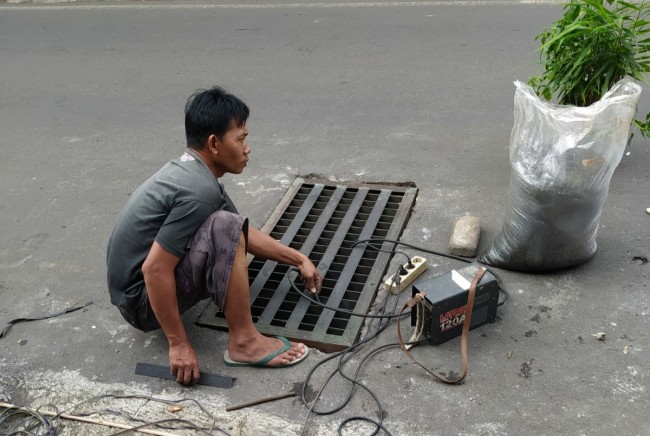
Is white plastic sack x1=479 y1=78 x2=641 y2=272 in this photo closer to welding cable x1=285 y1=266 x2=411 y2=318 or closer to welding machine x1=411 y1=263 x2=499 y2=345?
welding machine x1=411 y1=263 x2=499 y2=345

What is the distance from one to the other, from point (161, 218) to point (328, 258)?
40.6 inches

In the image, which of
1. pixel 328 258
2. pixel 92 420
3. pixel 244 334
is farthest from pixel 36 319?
pixel 328 258

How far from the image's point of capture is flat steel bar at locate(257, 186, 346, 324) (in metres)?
3.09

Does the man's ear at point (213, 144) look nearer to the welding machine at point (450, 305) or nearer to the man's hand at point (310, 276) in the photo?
the man's hand at point (310, 276)

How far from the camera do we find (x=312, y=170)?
434 cm

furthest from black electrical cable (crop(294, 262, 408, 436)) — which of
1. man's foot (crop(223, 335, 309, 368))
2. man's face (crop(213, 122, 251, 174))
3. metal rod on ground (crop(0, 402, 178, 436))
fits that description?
man's face (crop(213, 122, 251, 174))

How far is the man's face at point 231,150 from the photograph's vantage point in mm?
2715

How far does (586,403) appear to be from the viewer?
2.48m

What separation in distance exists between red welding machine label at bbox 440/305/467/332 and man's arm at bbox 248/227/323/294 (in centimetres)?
66

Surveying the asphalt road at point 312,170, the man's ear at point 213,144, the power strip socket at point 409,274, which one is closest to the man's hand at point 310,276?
the power strip socket at point 409,274

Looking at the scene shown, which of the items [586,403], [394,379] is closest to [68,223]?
[394,379]

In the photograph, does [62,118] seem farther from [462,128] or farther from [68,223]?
[462,128]

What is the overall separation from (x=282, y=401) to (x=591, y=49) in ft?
7.40

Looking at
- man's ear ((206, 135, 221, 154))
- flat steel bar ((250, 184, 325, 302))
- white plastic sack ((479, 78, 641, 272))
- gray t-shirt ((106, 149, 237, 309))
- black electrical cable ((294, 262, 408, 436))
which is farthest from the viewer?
flat steel bar ((250, 184, 325, 302))
